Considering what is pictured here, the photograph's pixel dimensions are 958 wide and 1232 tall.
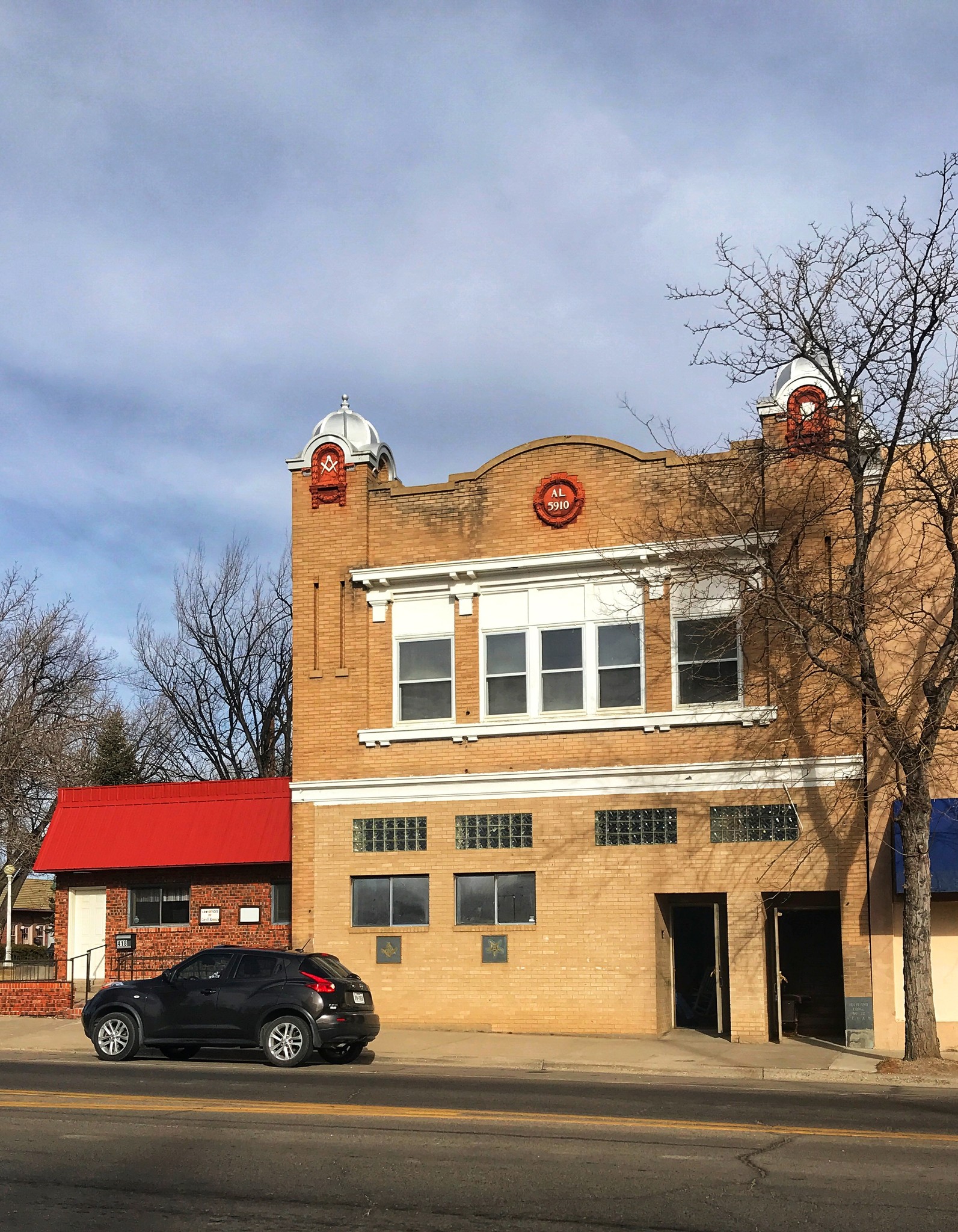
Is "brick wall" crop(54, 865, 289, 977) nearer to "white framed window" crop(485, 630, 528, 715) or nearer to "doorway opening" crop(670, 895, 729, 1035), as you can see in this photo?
"white framed window" crop(485, 630, 528, 715)

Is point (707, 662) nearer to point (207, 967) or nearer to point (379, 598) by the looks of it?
point (379, 598)

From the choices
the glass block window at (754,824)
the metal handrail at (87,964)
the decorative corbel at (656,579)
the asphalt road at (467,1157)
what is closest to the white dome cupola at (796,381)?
the decorative corbel at (656,579)

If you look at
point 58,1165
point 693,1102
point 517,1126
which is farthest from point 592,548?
point 58,1165

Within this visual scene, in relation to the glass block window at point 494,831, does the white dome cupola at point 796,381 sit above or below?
above

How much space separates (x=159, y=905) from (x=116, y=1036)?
8017 mm

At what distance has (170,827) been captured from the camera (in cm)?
2605

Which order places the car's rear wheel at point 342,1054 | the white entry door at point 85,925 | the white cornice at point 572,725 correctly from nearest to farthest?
1. the car's rear wheel at point 342,1054
2. the white cornice at point 572,725
3. the white entry door at point 85,925

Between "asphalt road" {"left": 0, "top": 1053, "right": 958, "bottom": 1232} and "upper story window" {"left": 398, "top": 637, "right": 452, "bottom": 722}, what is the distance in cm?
884

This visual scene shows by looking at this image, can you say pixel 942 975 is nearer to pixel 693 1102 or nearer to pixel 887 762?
pixel 887 762

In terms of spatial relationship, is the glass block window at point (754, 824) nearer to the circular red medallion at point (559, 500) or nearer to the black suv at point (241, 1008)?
the circular red medallion at point (559, 500)

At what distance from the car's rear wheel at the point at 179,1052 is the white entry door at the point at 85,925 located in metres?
8.46

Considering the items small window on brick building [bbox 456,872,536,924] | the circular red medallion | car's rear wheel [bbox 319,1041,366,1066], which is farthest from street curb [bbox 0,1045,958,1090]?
the circular red medallion

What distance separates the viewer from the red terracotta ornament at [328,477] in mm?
24391

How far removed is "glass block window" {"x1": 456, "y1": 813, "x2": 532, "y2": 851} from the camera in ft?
73.3
